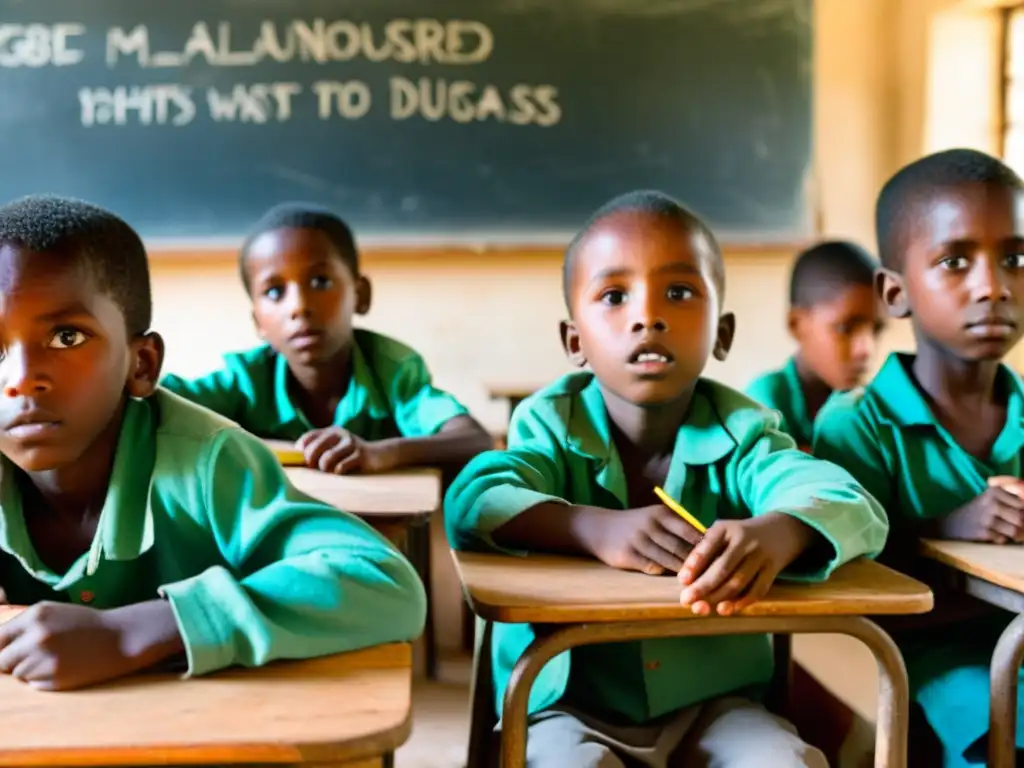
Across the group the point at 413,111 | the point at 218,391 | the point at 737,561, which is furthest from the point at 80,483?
the point at 413,111

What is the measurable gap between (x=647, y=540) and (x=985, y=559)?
48 centimetres

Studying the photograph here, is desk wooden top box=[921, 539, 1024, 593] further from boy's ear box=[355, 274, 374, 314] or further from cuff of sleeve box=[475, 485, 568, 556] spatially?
boy's ear box=[355, 274, 374, 314]

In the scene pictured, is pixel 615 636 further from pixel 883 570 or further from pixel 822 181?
pixel 822 181

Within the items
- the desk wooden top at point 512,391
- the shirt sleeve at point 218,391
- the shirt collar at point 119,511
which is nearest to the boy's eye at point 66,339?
the shirt collar at point 119,511

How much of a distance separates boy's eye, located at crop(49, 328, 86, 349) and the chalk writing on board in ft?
8.15

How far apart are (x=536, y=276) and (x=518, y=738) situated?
2490 millimetres

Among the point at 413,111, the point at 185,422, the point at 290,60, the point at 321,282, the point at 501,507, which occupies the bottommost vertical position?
the point at 501,507

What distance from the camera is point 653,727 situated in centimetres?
130

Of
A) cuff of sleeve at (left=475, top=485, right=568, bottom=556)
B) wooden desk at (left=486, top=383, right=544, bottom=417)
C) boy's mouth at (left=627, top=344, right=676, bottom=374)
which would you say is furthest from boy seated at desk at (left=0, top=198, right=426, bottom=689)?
wooden desk at (left=486, top=383, right=544, bottom=417)

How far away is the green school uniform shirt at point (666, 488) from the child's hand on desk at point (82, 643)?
47 cm

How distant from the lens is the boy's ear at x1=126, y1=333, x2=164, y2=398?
3.52ft

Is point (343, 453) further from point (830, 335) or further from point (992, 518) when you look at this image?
point (830, 335)

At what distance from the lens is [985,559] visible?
1253 millimetres

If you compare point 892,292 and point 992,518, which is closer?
point 992,518
